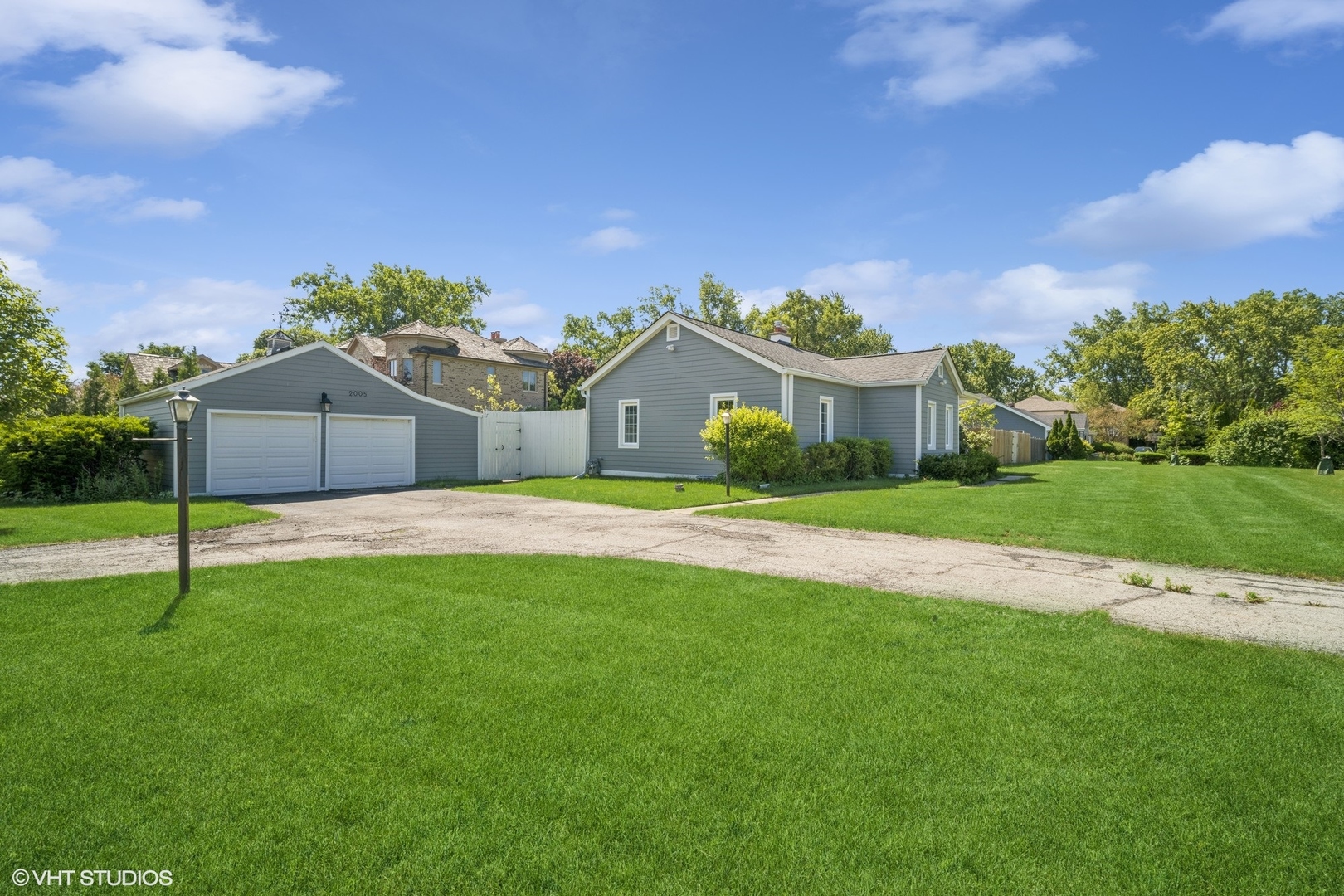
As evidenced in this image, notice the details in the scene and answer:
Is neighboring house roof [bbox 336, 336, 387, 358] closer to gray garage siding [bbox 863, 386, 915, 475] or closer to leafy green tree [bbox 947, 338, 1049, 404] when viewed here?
gray garage siding [bbox 863, 386, 915, 475]

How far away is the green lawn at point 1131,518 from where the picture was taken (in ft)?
28.5

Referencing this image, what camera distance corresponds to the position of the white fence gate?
23141 millimetres

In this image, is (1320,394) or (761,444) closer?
(761,444)

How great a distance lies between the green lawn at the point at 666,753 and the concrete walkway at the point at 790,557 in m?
1.09

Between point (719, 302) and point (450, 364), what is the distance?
19.5 meters

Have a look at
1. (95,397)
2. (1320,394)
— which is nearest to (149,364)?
(95,397)

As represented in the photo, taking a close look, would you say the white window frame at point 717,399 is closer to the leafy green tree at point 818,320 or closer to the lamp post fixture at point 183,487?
the lamp post fixture at point 183,487

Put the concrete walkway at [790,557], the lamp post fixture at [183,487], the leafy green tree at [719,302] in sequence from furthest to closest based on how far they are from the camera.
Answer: the leafy green tree at [719,302], the lamp post fixture at [183,487], the concrete walkway at [790,557]

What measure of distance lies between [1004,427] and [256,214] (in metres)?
39.6

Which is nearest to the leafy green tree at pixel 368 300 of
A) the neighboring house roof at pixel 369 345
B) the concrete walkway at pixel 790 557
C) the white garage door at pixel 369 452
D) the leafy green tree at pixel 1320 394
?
the neighboring house roof at pixel 369 345

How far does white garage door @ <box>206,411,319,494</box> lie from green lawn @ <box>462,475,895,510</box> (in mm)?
4451

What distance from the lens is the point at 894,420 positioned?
2203 centimetres

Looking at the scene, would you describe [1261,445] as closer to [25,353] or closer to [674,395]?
[674,395]

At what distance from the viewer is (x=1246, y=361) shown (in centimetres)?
4244
